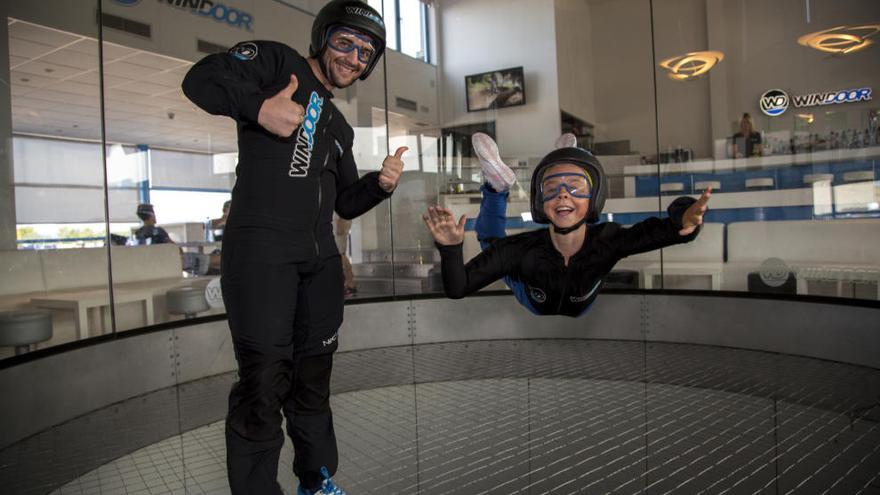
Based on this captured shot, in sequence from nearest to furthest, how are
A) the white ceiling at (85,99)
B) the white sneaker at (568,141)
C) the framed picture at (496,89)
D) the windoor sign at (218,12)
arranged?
1. the white sneaker at (568,141)
2. the white ceiling at (85,99)
3. the windoor sign at (218,12)
4. the framed picture at (496,89)

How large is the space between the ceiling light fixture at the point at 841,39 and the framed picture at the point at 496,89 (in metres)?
3.95

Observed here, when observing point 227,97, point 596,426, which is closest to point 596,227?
point 596,426

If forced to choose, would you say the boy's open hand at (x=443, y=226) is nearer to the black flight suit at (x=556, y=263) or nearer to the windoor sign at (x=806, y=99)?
the black flight suit at (x=556, y=263)

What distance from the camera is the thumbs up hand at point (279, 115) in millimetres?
1621

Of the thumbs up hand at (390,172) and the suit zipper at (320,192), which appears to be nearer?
the suit zipper at (320,192)

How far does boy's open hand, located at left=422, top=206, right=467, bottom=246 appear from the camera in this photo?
2320mm

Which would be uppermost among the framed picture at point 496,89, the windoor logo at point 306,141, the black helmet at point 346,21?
the framed picture at point 496,89

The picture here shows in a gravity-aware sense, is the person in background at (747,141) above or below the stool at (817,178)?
above

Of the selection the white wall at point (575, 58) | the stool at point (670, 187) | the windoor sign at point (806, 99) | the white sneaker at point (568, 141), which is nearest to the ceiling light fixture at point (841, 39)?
the windoor sign at point (806, 99)

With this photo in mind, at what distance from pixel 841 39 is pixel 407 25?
435cm

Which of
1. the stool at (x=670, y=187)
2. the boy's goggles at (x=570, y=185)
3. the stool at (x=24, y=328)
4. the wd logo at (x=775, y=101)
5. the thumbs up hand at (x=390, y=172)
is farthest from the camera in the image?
the stool at (x=670, y=187)

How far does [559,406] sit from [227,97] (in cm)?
256

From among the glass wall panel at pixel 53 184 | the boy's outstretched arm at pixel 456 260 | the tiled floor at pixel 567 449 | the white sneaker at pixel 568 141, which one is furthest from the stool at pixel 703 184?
the glass wall panel at pixel 53 184

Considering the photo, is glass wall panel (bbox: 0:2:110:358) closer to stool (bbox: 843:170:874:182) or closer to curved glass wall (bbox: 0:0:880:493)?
curved glass wall (bbox: 0:0:880:493)
